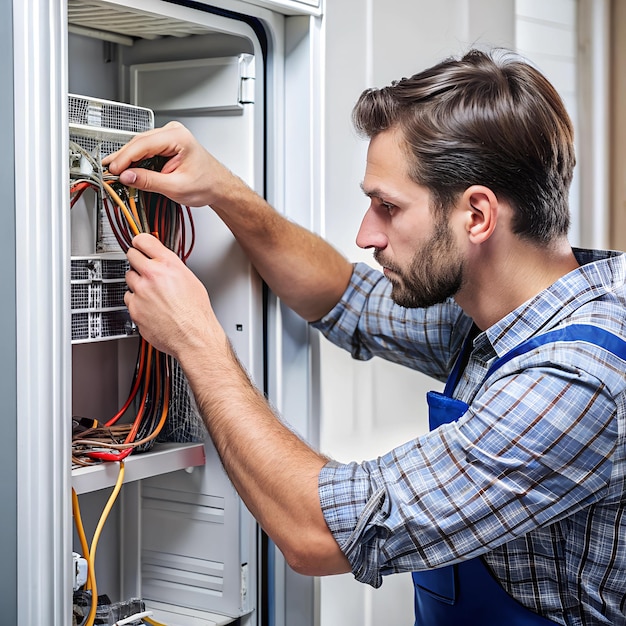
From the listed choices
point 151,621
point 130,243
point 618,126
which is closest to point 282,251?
point 130,243

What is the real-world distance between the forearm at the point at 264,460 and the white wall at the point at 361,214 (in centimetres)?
32

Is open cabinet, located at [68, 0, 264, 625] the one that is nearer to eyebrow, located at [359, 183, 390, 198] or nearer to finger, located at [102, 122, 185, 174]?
finger, located at [102, 122, 185, 174]

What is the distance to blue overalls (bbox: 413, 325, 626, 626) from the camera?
3.92 feet

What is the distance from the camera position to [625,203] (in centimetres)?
265

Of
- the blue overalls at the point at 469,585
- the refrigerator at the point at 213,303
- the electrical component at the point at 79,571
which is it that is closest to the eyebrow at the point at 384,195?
the refrigerator at the point at 213,303

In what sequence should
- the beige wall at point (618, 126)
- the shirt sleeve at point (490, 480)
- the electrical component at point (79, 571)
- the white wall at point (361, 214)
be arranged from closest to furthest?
the shirt sleeve at point (490, 480)
the electrical component at point (79, 571)
the white wall at point (361, 214)
the beige wall at point (618, 126)

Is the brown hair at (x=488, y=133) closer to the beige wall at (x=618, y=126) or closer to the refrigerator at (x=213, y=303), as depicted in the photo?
the refrigerator at (x=213, y=303)

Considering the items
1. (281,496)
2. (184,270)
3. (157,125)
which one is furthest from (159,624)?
(157,125)

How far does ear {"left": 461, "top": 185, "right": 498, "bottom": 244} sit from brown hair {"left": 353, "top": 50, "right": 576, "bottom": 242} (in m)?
0.02

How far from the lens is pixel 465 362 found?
1490mm

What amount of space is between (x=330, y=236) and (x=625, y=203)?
138 centimetres

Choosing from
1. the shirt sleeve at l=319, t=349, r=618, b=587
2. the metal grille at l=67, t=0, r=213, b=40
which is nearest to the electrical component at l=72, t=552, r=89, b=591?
the shirt sleeve at l=319, t=349, r=618, b=587

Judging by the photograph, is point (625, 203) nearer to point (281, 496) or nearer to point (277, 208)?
point (277, 208)

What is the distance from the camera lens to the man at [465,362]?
44.6 inches
